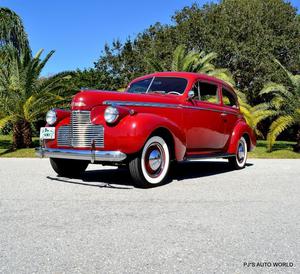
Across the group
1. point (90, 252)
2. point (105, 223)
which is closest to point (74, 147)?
point (105, 223)

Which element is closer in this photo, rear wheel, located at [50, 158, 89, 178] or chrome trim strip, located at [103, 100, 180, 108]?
chrome trim strip, located at [103, 100, 180, 108]

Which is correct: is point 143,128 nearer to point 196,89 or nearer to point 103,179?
point 103,179

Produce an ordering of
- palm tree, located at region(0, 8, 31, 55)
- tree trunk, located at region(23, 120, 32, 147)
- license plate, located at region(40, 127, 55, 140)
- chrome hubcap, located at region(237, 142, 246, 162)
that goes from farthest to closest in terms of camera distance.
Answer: palm tree, located at region(0, 8, 31, 55), tree trunk, located at region(23, 120, 32, 147), chrome hubcap, located at region(237, 142, 246, 162), license plate, located at region(40, 127, 55, 140)

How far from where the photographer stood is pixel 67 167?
7.54 meters

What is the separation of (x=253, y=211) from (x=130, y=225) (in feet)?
5.12

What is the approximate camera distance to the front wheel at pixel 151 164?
6148 mm

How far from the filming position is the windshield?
7652mm

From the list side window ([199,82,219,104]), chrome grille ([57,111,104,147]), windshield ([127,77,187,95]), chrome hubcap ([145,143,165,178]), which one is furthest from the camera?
side window ([199,82,219,104])

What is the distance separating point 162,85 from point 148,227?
13.9 ft

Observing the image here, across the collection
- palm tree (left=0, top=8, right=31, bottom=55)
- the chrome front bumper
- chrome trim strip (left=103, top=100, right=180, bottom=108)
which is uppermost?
palm tree (left=0, top=8, right=31, bottom=55)

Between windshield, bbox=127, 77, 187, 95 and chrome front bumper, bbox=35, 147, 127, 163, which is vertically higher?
windshield, bbox=127, 77, 187, 95

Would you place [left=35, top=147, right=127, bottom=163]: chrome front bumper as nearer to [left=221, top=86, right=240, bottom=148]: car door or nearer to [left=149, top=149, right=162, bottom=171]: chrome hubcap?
[left=149, top=149, right=162, bottom=171]: chrome hubcap

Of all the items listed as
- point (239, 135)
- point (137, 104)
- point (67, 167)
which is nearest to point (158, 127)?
point (137, 104)

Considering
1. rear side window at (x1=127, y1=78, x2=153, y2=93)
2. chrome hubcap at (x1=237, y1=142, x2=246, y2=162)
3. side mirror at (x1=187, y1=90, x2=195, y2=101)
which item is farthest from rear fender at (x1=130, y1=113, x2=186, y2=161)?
chrome hubcap at (x1=237, y1=142, x2=246, y2=162)
